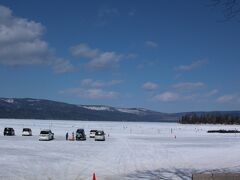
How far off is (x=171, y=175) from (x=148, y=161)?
8796mm

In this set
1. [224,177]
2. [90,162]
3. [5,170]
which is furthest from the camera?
[90,162]

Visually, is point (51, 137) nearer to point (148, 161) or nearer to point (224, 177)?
point (148, 161)

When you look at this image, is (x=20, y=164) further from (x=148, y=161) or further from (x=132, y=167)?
(x=148, y=161)

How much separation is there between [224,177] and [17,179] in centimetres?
1094

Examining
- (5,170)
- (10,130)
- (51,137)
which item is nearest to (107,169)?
(5,170)

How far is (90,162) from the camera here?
30.4 metres

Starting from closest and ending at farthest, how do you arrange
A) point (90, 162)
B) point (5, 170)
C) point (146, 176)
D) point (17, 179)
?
point (17, 179) → point (146, 176) → point (5, 170) → point (90, 162)

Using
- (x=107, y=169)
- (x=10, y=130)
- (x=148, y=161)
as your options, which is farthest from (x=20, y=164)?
(x=10, y=130)

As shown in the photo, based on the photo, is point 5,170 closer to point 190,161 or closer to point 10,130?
point 190,161

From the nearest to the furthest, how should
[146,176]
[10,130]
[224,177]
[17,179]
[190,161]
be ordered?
[224,177]
[17,179]
[146,176]
[190,161]
[10,130]

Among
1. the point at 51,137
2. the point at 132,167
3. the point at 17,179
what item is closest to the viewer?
the point at 17,179

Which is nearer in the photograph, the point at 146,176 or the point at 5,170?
the point at 146,176

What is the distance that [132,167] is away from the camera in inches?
1093

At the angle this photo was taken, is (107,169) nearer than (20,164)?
Yes
